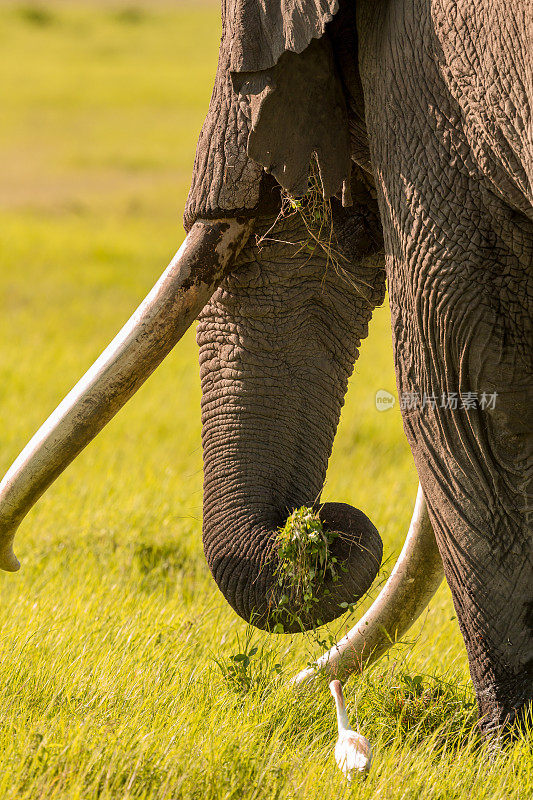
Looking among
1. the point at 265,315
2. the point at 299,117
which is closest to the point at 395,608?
the point at 265,315

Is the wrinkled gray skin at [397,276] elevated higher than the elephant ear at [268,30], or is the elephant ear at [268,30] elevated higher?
the elephant ear at [268,30]

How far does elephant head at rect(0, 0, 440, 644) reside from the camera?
8.90 ft

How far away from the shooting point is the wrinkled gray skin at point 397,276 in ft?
8.11

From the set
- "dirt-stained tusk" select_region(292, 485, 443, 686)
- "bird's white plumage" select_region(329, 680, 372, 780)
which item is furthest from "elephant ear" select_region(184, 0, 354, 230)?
"bird's white plumage" select_region(329, 680, 372, 780)

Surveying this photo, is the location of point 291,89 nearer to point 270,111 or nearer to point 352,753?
point 270,111

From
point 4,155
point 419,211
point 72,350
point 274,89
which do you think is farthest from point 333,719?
point 4,155

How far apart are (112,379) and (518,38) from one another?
1.19 m

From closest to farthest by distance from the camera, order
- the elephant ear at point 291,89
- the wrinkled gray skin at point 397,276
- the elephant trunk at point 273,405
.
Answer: the wrinkled gray skin at point 397,276, the elephant ear at point 291,89, the elephant trunk at point 273,405

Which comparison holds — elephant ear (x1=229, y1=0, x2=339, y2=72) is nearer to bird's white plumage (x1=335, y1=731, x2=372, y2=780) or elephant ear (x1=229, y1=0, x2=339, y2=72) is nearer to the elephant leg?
the elephant leg

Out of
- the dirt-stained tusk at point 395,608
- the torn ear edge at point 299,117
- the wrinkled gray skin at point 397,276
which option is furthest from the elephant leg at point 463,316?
the dirt-stained tusk at point 395,608

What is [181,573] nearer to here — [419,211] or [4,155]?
[419,211]

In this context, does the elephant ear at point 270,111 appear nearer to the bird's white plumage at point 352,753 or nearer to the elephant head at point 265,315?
the elephant head at point 265,315

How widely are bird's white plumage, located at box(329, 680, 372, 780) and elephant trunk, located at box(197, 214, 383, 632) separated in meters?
0.23

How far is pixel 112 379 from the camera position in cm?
277
